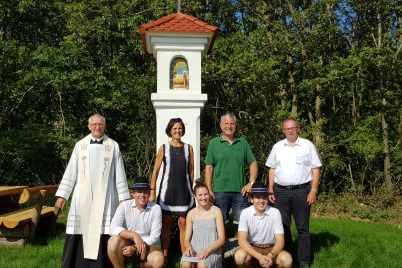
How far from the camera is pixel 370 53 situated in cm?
1023

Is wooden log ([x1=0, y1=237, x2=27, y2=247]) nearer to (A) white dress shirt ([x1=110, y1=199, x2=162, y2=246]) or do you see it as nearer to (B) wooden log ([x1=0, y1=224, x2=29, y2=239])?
(B) wooden log ([x1=0, y1=224, x2=29, y2=239])

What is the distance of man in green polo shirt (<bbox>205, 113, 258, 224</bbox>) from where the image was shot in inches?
190

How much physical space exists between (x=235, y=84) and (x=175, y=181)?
769 cm

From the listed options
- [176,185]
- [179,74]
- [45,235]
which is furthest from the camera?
[45,235]

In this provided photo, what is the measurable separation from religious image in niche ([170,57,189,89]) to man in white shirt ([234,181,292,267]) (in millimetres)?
2510

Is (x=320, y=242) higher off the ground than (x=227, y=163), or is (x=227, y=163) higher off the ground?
(x=227, y=163)

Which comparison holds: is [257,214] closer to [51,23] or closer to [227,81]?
[227,81]

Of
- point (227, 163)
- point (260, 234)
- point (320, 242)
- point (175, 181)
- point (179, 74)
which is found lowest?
point (320, 242)

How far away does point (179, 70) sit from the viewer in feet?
20.2

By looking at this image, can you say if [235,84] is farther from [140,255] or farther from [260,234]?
[140,255]

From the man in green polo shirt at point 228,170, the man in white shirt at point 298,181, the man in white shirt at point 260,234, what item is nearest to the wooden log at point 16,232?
the man in green polo shirt at point 228,170

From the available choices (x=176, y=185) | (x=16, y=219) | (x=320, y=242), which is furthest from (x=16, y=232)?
(x=320, y=242)

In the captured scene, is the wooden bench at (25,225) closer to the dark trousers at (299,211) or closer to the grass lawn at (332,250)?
the grass lawn at (332,250)

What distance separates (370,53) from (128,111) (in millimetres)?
7140
